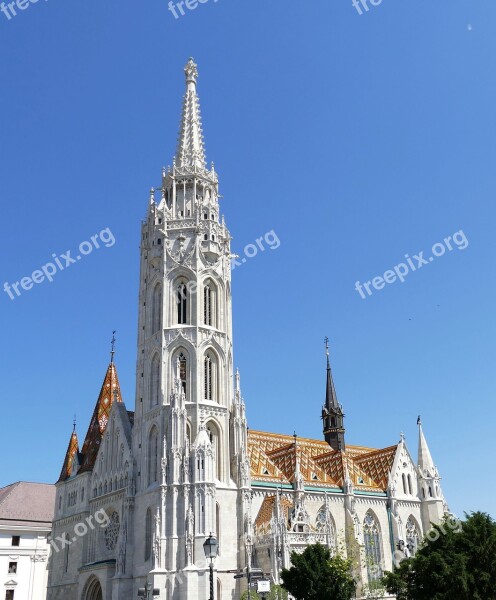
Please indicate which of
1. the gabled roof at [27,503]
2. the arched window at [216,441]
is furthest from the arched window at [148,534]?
the gabled roof at [27,503]

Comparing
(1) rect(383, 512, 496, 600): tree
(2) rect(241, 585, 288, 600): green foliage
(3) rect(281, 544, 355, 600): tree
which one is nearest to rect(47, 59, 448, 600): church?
(2) rect(241, 585, 288, 600): green foliage

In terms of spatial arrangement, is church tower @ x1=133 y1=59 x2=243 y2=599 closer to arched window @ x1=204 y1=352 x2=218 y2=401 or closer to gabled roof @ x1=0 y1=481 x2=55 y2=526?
arched window @ x1=204 y1=352 x2=218 y2=401

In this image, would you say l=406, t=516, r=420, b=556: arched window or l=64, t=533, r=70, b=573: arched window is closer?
l=64, t=533, r=70, b=573: arched window

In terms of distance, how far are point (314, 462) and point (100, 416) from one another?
20.8 metres

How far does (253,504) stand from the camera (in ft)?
178

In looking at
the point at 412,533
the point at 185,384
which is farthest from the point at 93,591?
the point at 412,533

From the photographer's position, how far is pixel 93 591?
5519cm

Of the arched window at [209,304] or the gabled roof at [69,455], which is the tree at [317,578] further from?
the gabled roof at [69,455]

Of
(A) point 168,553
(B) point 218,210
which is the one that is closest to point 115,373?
(B) point 218,210

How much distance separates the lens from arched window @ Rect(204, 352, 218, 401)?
2199 inches

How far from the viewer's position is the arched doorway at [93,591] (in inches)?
2157

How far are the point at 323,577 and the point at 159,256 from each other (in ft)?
101

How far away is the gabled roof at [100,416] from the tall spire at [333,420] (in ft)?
75.9

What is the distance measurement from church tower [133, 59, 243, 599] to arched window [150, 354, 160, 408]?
86 mm
